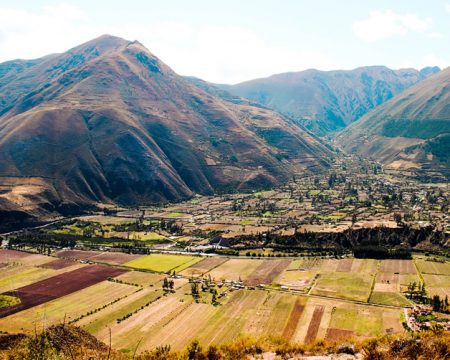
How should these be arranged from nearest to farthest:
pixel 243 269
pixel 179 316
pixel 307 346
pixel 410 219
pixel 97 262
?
1. pixel 307 346
2. pixel 179 316
3. pixel 243 269
4. pixel 97 262
5. pixel 410 219

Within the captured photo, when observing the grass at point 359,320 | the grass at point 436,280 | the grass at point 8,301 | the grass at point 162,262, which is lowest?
the grass at point 436,280

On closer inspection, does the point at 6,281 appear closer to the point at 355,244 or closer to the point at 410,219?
the point at 355,244

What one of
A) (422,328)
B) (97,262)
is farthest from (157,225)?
(422,328)

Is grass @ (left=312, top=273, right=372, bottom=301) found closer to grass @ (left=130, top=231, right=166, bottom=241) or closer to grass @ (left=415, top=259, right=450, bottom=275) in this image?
grass @ (left=415, top=259, right=450, bottom=275)

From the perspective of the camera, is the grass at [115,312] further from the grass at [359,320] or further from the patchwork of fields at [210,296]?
the grass at [359,320]

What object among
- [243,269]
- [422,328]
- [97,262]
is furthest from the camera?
[97,262]

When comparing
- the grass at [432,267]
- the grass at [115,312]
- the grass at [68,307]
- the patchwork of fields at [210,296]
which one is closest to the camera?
the patchwork of fields at [210,296]

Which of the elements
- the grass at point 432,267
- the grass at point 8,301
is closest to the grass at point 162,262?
the grass at point 8,301
